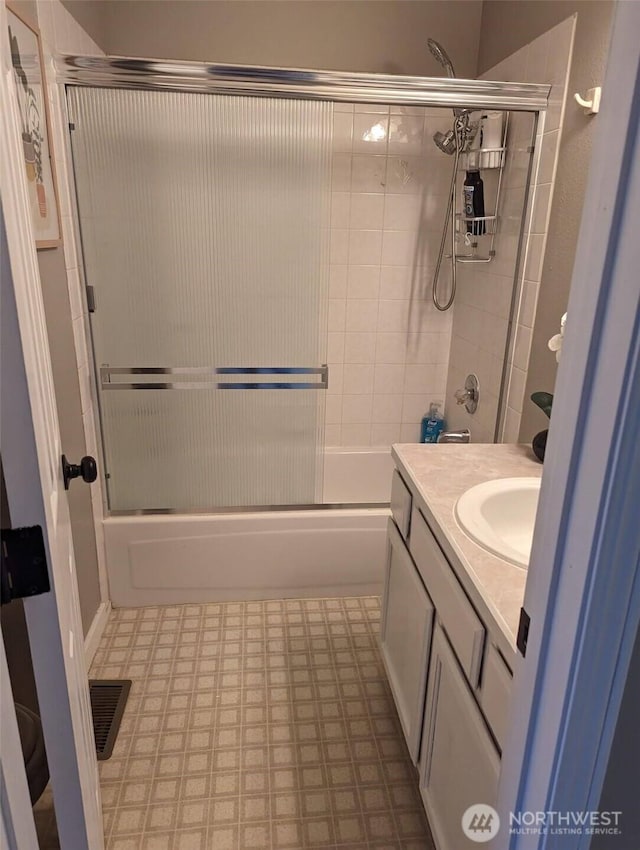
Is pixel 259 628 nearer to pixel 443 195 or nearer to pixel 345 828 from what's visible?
pixel 345 828

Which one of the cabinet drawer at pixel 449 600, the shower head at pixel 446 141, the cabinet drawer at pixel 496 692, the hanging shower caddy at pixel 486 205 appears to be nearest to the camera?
the cabinet drawer at pixel 496 692

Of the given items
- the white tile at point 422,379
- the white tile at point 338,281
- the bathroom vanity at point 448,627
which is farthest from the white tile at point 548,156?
the white tile at point 422,379

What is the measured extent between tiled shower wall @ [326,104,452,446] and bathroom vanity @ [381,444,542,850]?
1323 millimetres

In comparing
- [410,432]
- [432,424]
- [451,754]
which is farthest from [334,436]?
[451,754]

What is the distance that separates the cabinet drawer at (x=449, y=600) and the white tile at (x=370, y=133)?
6.36 ft

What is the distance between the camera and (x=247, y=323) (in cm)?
218

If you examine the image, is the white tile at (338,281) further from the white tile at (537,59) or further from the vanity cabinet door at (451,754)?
the vanity cabinet door at (451,754)

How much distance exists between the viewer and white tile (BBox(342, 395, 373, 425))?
3131mm

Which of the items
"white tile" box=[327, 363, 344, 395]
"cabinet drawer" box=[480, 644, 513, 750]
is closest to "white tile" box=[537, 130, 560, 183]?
"white tile" box=[327, 363, 344, 395]

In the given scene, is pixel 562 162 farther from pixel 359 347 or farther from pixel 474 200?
pixel 359 347

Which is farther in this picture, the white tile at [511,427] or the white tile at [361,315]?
the white tile at [361,315]

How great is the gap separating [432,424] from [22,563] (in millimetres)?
2542

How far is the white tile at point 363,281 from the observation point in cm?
295

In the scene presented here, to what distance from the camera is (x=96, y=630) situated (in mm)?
2199
